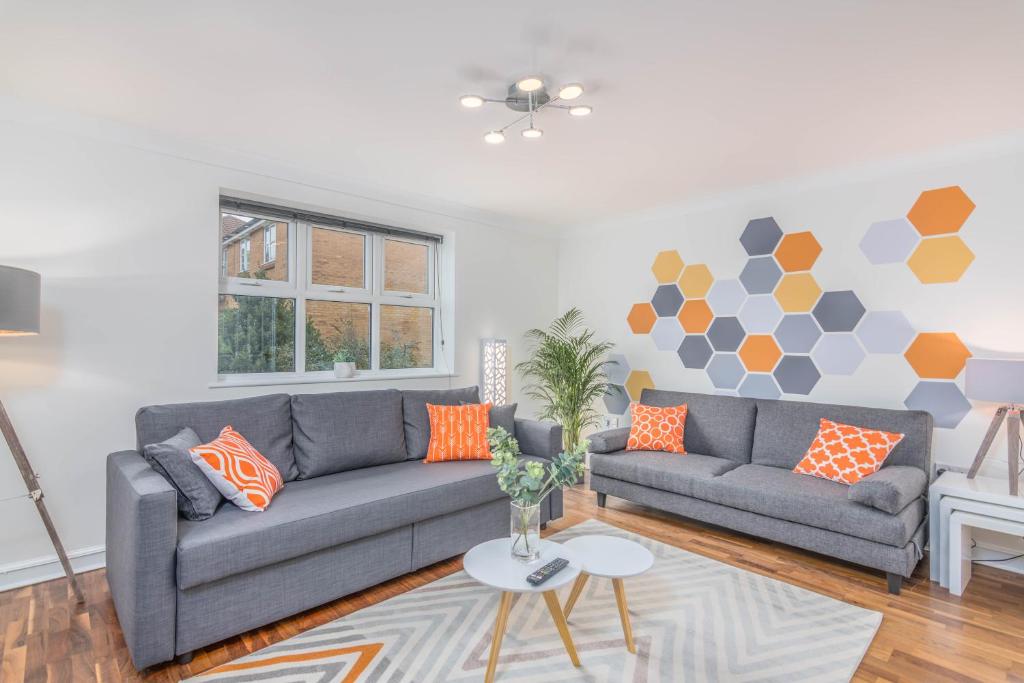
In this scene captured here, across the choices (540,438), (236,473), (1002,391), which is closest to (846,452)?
(1002,391)

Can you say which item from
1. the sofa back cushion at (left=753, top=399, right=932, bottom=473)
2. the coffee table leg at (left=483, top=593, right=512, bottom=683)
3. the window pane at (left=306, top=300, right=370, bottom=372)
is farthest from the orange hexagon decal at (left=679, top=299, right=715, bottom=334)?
the coffee table leg at (left=483, top=593, right=512, bottom=683)

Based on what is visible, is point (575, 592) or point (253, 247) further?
point (253, 247)

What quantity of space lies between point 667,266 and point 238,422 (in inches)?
135

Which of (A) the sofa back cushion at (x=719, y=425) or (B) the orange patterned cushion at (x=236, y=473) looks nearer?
(B) the orange patterned cushion at (x=236, y=473)

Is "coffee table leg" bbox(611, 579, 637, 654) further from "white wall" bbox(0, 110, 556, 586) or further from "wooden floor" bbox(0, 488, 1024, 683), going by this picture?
"white wall" bbox(0, 110, 556, 586)

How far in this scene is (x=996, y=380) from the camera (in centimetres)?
261

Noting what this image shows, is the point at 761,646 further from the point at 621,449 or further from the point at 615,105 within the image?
the point at 615,105

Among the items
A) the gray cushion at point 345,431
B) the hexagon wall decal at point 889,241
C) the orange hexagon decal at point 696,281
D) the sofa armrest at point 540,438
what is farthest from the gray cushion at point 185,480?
the hexagon wall decal at point 889,241

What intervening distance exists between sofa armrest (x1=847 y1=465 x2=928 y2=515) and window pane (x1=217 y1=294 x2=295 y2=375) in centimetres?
351

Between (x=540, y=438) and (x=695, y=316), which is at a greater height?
(x=695, y=316)

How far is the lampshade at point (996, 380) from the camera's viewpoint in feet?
8.32

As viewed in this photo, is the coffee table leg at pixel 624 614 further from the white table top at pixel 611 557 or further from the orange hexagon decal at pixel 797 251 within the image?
the orange hexagon decal at pixel 797 251

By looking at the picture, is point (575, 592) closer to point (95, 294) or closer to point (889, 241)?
point (95, 294)

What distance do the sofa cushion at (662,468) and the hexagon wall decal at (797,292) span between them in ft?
3.93
